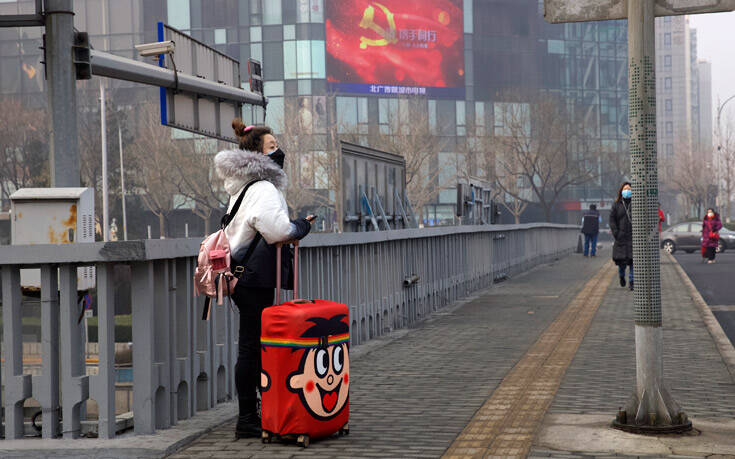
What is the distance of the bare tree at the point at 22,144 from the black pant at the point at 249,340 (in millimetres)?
52299

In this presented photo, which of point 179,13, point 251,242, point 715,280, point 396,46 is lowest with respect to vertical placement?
point 715,280

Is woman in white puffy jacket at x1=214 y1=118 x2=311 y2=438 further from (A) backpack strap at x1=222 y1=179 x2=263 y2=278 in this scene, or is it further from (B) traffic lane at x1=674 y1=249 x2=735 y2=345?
(B) traffic lane at x1=674 y1=249 x2=735 y2=345

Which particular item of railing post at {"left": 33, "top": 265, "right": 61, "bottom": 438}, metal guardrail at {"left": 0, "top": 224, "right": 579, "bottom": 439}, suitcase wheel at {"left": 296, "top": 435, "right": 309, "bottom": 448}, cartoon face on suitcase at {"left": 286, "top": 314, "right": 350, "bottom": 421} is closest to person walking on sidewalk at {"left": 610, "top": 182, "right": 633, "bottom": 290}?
metal guardrail at {"left": 0, "top": 224, "right": 579, "bottom": 439}

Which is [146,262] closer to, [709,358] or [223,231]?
[223,231]

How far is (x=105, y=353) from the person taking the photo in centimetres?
557

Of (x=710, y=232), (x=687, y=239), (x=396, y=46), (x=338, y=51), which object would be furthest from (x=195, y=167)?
(x=710, y=232)

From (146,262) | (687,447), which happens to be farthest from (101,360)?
(687,447)

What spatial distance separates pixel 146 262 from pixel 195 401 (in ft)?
3.65

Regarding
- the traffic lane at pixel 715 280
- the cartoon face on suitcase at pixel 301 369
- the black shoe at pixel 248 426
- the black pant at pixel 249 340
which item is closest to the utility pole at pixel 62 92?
the black pant at pixel 249 340

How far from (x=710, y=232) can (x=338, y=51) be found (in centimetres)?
4613

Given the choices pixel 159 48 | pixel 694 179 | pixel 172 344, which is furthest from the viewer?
pixel 694 179

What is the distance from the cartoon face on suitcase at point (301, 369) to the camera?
209 inches

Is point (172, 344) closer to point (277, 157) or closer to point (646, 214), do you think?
point (277, 157)

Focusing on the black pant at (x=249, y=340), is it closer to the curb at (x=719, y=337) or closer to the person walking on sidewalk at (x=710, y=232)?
the curb at (x=719, y=337)
